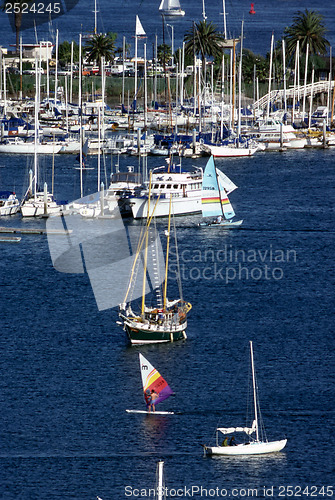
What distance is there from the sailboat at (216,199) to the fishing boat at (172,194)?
272 cm

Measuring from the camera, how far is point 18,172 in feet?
424

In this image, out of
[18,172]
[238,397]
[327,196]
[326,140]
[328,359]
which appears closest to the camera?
[238,397]

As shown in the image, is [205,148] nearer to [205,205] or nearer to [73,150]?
[73,150]

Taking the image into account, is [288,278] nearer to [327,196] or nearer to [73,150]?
[327,196]

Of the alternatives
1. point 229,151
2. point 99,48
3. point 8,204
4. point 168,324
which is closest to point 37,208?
point 8,204

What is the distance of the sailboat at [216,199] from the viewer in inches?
3874

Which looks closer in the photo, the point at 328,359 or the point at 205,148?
the point at 328,359

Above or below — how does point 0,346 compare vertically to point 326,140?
below

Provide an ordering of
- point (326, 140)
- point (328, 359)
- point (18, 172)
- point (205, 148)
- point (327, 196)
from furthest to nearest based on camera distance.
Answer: point (326, 140) < point (205, 148) < point (18, 172) < point (327, 196) < point (328, 359)

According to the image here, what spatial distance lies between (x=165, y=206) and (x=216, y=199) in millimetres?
5447

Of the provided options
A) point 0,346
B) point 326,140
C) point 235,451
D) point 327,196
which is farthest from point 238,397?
point 326,140

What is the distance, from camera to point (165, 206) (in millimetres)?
103125

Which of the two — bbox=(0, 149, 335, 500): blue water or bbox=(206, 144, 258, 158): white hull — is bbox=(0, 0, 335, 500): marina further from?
bbox=(206, 144, 258, 158): white hull

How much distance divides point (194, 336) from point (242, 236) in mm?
31088
